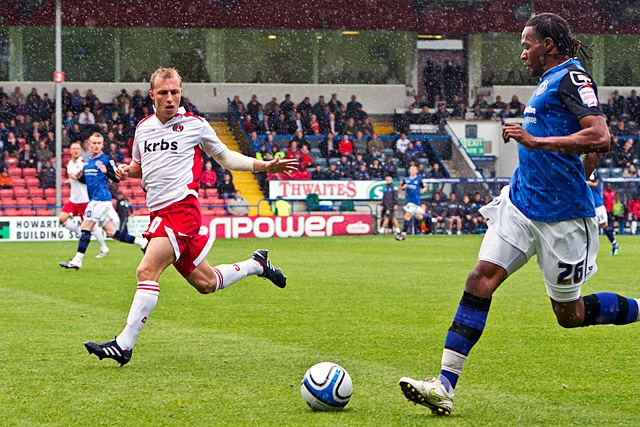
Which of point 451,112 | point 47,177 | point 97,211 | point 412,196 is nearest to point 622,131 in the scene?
point 451,112

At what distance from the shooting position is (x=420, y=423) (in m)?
4.98

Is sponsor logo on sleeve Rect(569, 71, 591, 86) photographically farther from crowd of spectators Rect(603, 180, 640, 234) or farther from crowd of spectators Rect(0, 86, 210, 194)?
crowd of spectators Rect(603, 180, 640, 234)

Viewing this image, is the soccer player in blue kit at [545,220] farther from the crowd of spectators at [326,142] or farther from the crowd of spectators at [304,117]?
the crowd of spectators at [304,117]

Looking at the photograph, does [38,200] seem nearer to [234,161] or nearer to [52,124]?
[52,124]

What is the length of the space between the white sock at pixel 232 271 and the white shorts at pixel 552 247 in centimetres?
274

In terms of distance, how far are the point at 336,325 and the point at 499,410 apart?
149 inches

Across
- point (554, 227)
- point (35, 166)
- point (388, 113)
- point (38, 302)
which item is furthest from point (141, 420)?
point (388, 113)

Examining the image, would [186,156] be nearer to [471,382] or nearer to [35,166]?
[471,382]

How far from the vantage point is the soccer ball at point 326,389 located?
527cm

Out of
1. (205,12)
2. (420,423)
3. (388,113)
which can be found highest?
(205,12)

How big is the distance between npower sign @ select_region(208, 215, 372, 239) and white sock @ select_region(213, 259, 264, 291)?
17.9 meters

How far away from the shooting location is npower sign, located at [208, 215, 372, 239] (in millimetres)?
26422

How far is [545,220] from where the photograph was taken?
17.1 ft

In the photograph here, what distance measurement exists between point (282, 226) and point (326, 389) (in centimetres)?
2164
